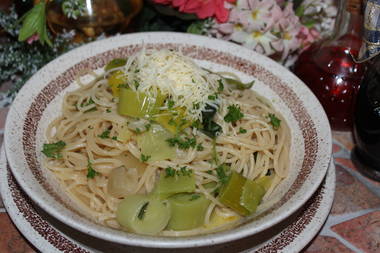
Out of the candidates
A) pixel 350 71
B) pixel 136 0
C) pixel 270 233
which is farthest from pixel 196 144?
pixel 136 0

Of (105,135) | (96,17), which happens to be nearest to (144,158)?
(105,135)

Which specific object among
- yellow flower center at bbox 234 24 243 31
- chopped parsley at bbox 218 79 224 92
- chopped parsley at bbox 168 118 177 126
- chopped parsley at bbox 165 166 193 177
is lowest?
chopped parsley at bbox 165 166 193 177

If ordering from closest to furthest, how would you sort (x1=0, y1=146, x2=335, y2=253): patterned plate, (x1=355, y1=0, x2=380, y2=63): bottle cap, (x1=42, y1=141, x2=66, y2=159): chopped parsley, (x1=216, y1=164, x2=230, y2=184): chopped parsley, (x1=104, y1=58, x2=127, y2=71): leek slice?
1. (x1=0, y1=146, x2=335, y2=253): patterned plate
2. (x1=216, y1=164, x2=230, y2=184): chopped parsley
3. (x1=42, y1=141, x2=66, y2=159): chopped parsley
4. (x1=355, y1=0, x2=380, y2=63): bottle cap
5. (x1=104, y1=58, x2=127, y2=71): leek slice

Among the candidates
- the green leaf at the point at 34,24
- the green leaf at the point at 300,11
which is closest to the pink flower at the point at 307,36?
the green leaf at the point at 300,11

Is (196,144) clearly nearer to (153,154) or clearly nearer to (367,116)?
(153,154)

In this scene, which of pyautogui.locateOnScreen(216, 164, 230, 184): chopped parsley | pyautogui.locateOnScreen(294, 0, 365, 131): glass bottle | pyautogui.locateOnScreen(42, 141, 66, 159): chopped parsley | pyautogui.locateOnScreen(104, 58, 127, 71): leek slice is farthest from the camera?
pyautogui.locateOnScreen(294, 0, 365, 131): glass bottle

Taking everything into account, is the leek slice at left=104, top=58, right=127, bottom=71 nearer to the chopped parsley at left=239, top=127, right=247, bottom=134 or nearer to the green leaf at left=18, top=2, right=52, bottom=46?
the green leaf at left=18, top=2, right=52, bottom=46

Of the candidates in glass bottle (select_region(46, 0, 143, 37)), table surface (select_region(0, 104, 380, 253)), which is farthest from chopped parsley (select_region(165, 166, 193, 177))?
glass bottle (select_region(46, 0, 143, 37))
